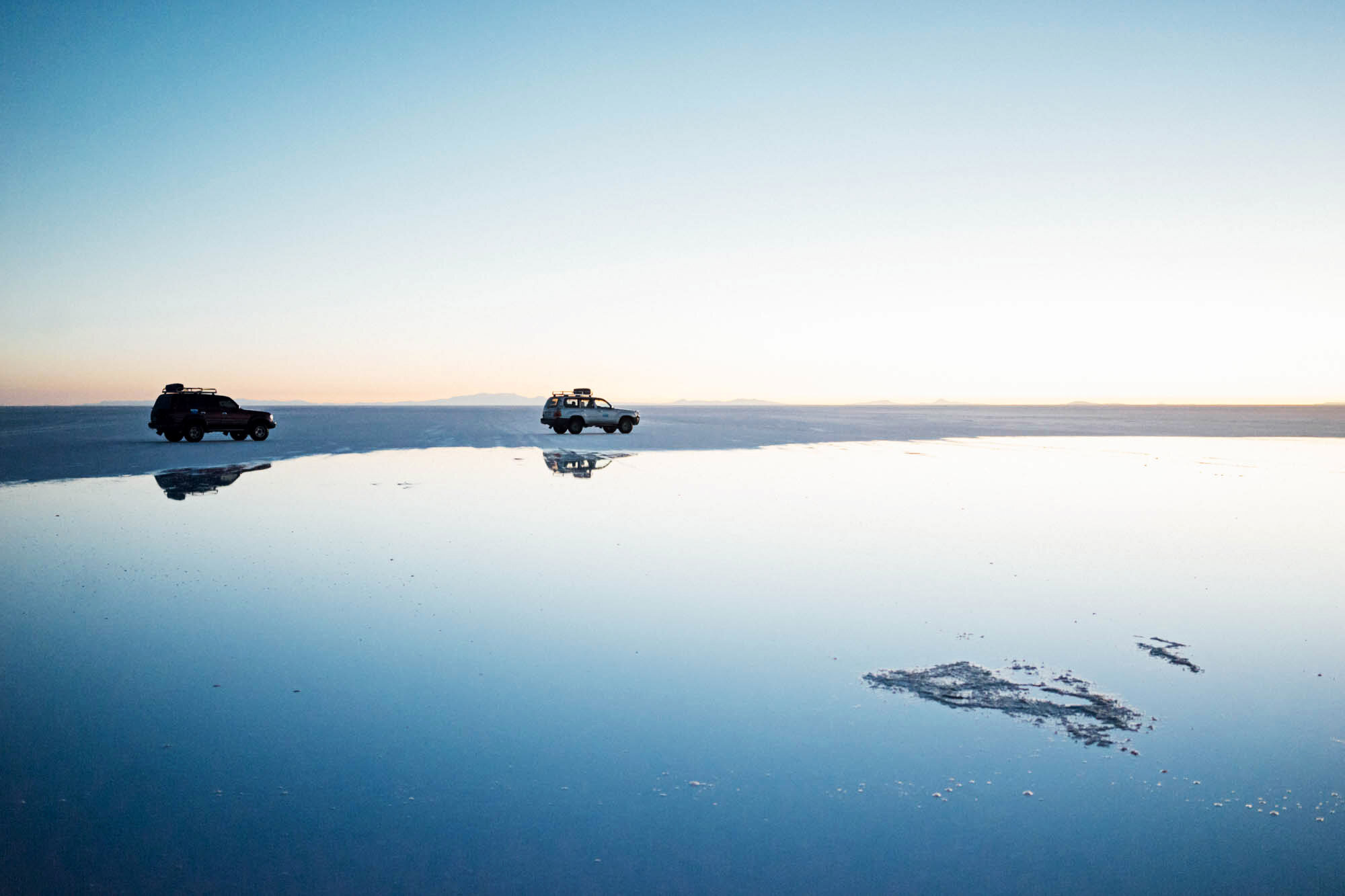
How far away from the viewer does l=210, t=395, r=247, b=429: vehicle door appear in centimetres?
3581

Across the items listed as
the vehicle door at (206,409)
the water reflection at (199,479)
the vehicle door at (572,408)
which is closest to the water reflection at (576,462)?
the water reflection at (199,479)

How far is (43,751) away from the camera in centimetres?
530

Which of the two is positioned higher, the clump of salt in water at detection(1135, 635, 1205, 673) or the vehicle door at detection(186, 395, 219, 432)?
the vehicle door at detection(186, 395, 219, 432)

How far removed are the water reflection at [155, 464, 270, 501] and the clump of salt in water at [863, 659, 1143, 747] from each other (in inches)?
610

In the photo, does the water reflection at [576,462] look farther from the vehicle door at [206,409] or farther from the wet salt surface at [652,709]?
the vehicle door at [206,409]

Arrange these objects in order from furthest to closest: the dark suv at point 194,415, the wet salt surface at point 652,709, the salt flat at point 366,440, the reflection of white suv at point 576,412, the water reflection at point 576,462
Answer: the reflection of white suv at point 576,412, the dark suv at point 194,415, the salt flat at point 366,440, the water reflection at point 576,462, the wet salt surface at point 652,709

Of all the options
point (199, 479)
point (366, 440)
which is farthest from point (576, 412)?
point (199, 479)

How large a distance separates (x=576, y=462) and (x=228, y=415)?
61.3 ft

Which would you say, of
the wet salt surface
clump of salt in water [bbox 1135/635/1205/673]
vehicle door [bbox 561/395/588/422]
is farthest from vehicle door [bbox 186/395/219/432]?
clump of salt in water [bbox 1135/635/1205/673]

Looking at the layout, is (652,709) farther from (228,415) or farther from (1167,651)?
(228,415)

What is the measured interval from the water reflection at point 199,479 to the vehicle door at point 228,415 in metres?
12.7

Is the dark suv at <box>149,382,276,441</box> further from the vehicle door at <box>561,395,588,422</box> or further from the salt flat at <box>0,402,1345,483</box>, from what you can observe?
the vehicle door at <box>561,395,588,422</box>

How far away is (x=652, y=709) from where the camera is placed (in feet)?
19.6

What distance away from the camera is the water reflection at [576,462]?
898 inches
